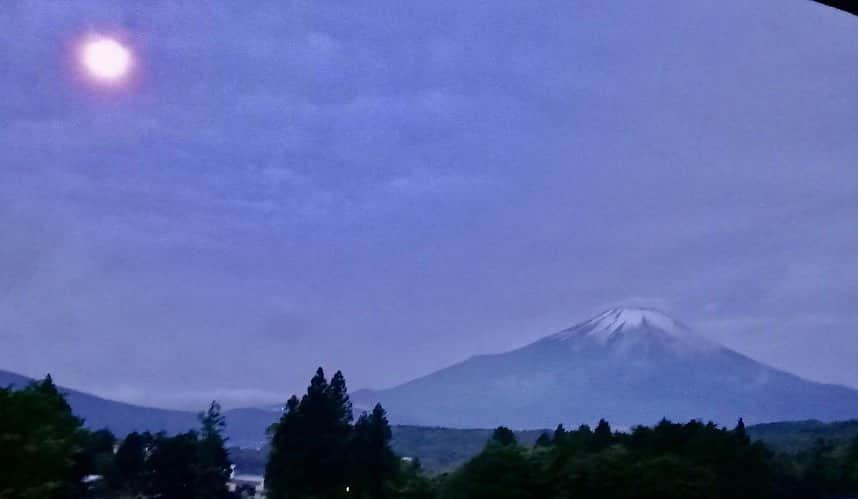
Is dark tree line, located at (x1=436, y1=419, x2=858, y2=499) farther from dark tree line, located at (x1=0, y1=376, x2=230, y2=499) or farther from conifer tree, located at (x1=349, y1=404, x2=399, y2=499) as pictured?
dark tree line, located at (x1=0, y1=376, x2=230, y2=499)

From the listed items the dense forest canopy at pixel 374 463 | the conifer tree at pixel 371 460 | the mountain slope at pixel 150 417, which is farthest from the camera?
the mountain slope at pixel 150 417

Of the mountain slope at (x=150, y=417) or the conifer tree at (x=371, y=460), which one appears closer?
the conifer tree at (x=371, y=460)

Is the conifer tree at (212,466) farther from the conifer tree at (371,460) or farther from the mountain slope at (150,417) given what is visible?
the mountain slope at (150,417)

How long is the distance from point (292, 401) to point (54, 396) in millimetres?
11753

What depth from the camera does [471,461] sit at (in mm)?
34406

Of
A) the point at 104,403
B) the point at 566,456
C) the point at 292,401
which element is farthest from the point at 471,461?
the point at 104,403

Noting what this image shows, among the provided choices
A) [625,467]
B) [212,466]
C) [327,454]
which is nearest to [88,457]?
[212,466]

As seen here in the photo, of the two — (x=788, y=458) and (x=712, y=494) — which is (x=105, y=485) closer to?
(x=712, y=494)

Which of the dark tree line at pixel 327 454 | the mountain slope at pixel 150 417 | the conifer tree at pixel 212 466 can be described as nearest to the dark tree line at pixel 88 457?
the conifer tree at pixel 212 466

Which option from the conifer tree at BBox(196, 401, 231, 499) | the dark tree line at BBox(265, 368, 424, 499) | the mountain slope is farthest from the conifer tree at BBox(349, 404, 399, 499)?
the mountain slope

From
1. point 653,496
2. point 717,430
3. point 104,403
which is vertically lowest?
point 653,496

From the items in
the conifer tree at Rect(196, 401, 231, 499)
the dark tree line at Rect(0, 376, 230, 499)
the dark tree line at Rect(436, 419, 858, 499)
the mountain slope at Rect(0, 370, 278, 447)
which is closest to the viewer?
the dark tree line at Rect(0, 376, 230, 499)

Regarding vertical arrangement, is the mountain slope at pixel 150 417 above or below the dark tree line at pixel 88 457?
above

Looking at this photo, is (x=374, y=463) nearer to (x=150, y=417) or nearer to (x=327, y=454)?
(x=327, y=454)
